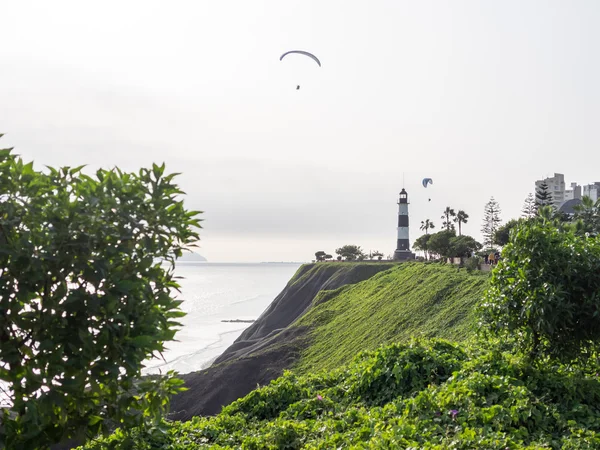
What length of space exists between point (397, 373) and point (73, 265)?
19.2 feet

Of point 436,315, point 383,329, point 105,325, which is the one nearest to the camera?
point 105,325

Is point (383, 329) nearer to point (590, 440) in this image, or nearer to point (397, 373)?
point (397, 373)

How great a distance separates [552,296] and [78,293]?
21.8 ft

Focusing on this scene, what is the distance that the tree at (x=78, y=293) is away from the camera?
4.34 m

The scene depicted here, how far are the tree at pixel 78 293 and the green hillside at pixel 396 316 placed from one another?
55.7 ft

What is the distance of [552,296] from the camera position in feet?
26.7

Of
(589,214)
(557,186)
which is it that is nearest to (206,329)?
(589,214)

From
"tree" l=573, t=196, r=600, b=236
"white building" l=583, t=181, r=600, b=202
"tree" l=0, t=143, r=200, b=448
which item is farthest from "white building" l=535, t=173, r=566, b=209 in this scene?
"tree" l=0, t=143, r=200, b=448

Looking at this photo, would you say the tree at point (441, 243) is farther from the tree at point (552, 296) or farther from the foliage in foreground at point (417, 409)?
the foliage in foreground at point (417, 409)

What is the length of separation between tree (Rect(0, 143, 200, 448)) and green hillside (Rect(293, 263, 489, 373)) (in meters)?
17.0

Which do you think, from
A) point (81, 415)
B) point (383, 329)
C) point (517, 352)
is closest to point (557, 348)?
point (517, 352)

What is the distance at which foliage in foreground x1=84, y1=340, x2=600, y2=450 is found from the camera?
6.51 metres

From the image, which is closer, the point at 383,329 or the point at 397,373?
the point at 397,373

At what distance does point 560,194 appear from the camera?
151m
